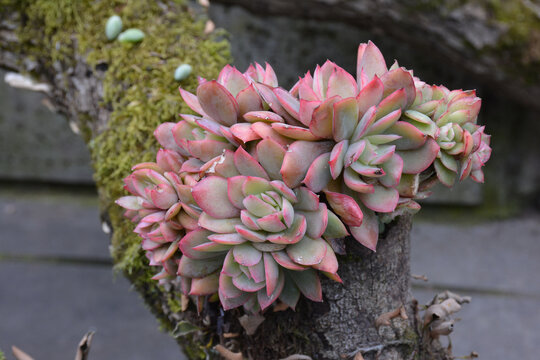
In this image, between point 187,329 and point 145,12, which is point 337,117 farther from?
point 145,12

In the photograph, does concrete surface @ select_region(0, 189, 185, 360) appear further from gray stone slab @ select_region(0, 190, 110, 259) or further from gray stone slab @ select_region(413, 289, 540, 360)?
gray stone slab @ select_region(413, 289, 540, 360)

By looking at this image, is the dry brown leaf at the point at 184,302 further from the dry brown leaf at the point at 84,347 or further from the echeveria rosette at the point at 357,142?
the echeveria rosette at the point at 357,142

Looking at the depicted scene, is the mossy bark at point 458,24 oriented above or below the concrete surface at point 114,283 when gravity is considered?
above

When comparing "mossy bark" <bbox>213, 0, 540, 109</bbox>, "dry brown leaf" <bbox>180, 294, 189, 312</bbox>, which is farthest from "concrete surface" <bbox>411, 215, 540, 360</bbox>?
"dry brown leaf" <bbox>180, 294, 189, 312</bbox>

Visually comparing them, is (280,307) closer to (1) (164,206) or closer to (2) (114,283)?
(1) (164,206)

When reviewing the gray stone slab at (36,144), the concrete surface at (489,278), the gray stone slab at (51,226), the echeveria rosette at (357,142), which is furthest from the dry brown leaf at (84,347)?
the gray stone slab at (36,144)

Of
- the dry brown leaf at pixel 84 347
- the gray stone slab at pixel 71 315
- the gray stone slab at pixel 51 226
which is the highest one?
the dry brown leaf at pixel 84 347
